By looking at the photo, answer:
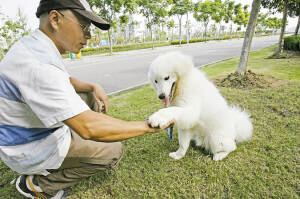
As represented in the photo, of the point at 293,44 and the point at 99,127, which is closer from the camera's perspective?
the point at 99,127

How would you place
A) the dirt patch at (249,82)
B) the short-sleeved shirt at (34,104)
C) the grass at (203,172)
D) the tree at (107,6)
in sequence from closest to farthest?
the short-sleeved shirt at (34,104) < the grass at (203,172) < the dirt patch at (249,82) < the tree at (107,6)

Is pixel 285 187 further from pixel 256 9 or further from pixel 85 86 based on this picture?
pixel 256 9

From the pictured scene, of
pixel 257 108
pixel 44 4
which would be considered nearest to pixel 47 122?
pixel 44 4

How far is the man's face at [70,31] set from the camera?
4.08 feet

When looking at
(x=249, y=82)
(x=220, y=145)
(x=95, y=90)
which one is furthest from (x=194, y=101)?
(x=249, y=82)

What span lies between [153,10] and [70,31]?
78.7ft

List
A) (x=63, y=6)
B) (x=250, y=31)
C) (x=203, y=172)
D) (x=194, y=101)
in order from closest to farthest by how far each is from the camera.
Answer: (x=63, y=6) < (x=194, y=101) < (x=203, y=172) < (x=250, y=31)

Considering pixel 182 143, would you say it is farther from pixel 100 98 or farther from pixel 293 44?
pixel 293 44

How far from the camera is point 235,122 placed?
2271 millimetres

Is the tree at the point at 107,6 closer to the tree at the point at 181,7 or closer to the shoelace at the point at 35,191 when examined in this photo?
the tree at the point at 181,7

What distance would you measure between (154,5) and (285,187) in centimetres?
2416

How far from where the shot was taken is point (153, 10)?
73.5 feet

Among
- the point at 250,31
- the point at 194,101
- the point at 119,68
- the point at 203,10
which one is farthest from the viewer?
the point at 203,10

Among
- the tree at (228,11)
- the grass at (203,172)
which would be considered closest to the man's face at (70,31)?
the grass at (203,172)
